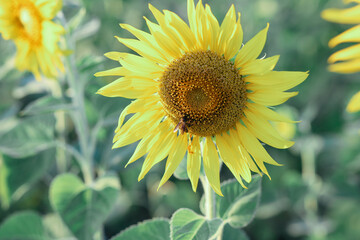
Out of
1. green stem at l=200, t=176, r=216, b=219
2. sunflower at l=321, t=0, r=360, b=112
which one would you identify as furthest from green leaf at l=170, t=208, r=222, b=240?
sunflower at l=321, t=0, r=360, b=112

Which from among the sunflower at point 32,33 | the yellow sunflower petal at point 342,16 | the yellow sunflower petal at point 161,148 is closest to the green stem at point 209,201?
the yellow sunflower petal at point 161,148

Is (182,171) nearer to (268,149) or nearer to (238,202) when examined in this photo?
(238,202)

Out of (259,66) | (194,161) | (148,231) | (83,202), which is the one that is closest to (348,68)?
(259,66)

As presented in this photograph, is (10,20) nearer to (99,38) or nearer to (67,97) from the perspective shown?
(67,97)

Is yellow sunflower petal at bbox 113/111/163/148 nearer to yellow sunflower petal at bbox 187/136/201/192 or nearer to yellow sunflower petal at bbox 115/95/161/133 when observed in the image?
yellow sunflower petal at bbox 115/95/161/133

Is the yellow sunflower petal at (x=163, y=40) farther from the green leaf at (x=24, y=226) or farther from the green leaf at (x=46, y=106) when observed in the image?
the green leaf at (x=24, y=226)
